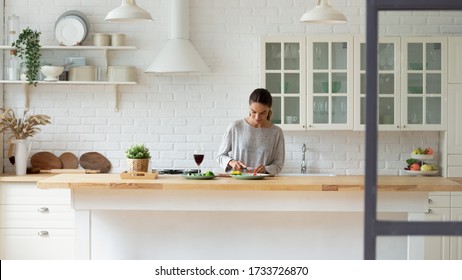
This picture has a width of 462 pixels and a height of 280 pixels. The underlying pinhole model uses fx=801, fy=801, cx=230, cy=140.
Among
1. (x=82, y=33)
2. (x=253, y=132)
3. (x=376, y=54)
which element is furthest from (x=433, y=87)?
(x=376, y=54)

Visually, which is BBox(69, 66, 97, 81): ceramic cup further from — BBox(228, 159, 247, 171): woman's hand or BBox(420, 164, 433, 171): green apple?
BBox(420, 164, 433, 171): green apple

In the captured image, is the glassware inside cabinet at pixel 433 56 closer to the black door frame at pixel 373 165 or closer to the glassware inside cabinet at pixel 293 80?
the glassware inside cabinet at pixel 293 80

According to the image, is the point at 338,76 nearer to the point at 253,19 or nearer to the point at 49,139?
the point at 253,19

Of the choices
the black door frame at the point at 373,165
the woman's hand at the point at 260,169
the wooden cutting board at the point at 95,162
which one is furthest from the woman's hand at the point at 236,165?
the black door frame at the point at 373,165

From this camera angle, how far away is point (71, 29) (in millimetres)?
7387

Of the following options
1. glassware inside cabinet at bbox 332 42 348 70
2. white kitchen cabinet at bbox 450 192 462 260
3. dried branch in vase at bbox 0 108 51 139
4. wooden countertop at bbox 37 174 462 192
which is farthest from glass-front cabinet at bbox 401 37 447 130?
dried branch in vase at bbox 0 108 51 139

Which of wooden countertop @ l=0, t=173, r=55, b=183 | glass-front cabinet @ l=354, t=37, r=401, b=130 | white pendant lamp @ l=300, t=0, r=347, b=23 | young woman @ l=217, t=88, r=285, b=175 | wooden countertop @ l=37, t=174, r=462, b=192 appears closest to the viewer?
wooden countertop @ l=37, t=174, r=462, b=192

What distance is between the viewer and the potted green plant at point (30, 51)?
7238 millimetres

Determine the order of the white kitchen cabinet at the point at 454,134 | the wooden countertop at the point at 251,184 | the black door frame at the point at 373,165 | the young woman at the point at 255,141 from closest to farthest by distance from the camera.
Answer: the black door frame at the point at 373,165 < the wooden countertop at the point at 251,184 < the young woman at the point at 255,141 < the white kitchen cabinet at the point at 454,134

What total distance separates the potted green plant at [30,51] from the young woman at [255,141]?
7.66ft

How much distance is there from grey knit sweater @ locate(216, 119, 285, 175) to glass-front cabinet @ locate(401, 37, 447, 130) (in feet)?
6.13

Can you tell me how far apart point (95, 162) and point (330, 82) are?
2.29m

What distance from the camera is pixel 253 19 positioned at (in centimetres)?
748

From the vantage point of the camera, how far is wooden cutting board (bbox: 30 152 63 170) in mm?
7477
